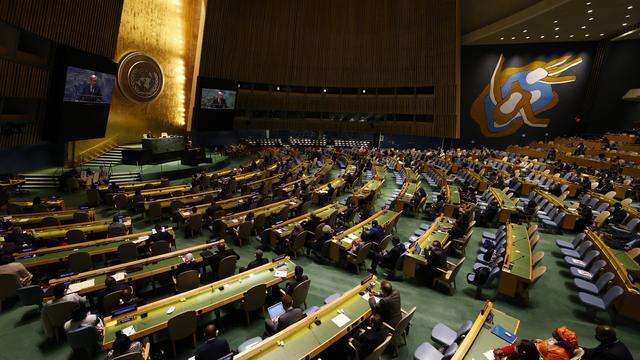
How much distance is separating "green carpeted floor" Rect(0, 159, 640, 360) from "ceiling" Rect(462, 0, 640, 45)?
60.4 feet

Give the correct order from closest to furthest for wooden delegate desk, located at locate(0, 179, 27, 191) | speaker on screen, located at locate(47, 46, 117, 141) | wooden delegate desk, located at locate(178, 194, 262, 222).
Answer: wooden delegate desk, located at locate(178, 194, 262, 222) < wooden delegate desk, located at locate(0, 179, 27, 191) < speaker on screen, located at locate(47, 46, 117, 141)

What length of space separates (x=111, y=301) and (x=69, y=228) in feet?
15.3

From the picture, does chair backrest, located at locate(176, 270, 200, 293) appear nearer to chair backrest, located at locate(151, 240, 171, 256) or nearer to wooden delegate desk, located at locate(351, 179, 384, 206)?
chair backrest, located at locate(151, 240, 171, 256)

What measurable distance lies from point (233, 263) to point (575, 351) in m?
6.09

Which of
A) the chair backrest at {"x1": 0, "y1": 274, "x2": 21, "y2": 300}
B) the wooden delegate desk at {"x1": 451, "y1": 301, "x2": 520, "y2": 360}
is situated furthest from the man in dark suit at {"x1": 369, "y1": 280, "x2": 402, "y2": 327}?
the chair backrest at {"x1": 0, "y1": 274, "x2": 21, "y2": 300}

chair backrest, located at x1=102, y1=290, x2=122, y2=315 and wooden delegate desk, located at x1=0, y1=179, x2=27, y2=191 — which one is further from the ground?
chair backrest, located at x1=102, y1=290, x2=122, y2=315

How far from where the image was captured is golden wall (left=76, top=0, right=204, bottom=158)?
2003 centimetres

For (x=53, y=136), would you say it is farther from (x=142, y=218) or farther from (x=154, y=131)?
(x=154, y=131)

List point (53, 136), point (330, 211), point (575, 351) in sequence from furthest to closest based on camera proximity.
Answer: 1. point (53, 136)
2. point (330, 211)
3. point (575, 351)

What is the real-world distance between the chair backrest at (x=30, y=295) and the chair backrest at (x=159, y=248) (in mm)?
2106

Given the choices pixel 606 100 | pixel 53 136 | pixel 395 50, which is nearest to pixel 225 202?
pixel 53 136

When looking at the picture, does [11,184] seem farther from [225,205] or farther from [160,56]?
[160,56]

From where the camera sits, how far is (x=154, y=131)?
75.7 feet

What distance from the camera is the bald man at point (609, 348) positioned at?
3.78m
